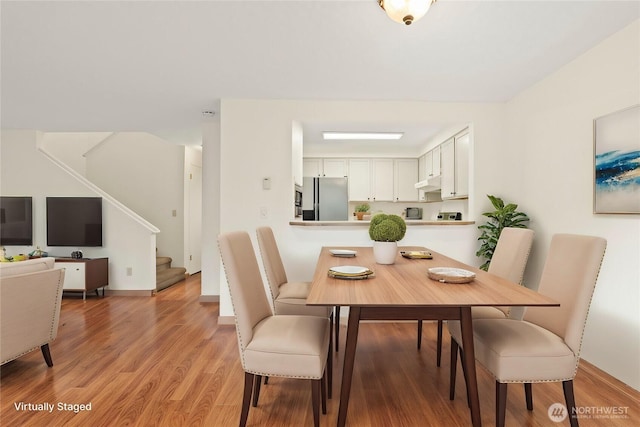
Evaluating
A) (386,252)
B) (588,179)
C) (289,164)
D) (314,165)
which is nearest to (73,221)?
(289,164)

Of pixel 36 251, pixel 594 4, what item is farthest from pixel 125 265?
pixel 594 4

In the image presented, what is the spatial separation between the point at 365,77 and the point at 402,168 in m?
3.69

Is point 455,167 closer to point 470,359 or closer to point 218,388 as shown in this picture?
point 470,359

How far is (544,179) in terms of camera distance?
10.0ft

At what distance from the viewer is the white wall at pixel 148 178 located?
6.09 metres

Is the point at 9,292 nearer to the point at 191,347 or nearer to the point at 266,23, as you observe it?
the point at 191,347

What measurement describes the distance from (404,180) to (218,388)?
505cm

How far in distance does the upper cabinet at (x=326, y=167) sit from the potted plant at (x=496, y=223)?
10.5 feet

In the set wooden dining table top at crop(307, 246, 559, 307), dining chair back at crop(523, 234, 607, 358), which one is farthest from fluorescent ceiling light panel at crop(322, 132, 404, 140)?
dining chair back at crop(523, 234, 607, 358)

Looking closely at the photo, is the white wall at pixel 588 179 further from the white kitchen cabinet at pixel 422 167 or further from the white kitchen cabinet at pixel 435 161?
the white kitchen cabinet at pixel 422 167

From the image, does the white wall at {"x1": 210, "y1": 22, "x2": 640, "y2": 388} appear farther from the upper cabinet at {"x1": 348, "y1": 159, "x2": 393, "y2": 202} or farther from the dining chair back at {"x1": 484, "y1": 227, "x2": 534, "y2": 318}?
the upper cabinet at {"x1": 348, "y1": 159, "x2": 393, "y2": 202}

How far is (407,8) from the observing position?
150 cm

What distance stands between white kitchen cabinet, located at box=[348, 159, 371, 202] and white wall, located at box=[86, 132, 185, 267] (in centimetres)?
301

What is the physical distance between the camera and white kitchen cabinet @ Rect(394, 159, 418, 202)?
6410 millimetres
